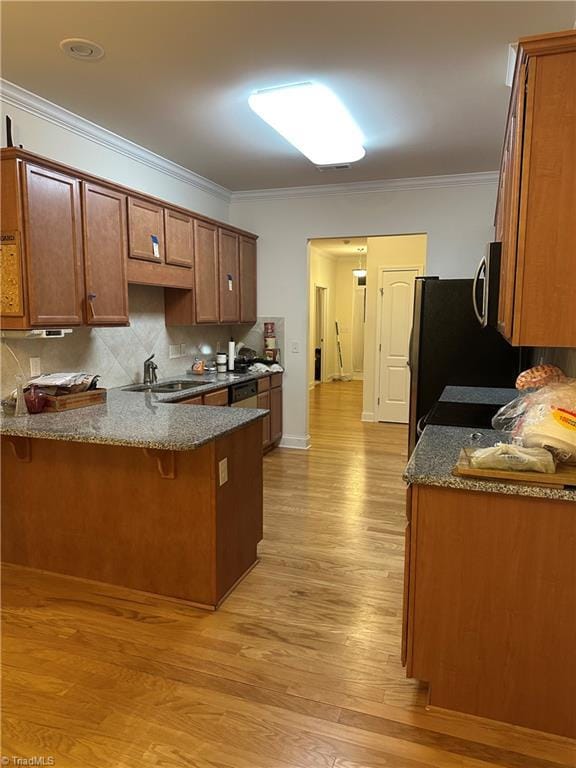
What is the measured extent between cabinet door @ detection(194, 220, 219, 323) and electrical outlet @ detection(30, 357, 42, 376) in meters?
1.50

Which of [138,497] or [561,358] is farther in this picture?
[561,358]

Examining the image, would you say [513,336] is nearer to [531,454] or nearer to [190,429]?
[531,454]

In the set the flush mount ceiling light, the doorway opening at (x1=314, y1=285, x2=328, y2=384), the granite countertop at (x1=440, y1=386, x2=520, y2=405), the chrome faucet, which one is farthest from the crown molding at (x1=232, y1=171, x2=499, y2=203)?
the doorway opening at (x1=314, y1=285, x2=328, y2=384)

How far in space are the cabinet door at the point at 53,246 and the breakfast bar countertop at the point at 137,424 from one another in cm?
56

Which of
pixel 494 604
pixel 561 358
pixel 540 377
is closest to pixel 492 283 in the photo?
pixel 540 377

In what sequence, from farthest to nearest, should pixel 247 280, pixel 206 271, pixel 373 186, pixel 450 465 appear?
pixel 247 280 → pixel 373 186 → pixel 206 271 → pixel 450 465

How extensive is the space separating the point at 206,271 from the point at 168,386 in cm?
107

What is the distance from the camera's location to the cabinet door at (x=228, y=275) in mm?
4617

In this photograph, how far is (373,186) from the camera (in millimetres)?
4863

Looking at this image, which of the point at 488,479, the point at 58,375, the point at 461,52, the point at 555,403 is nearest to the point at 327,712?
the point at 488,479

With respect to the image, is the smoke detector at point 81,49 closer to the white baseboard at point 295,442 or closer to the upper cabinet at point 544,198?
the upper cabinet at point 544,198

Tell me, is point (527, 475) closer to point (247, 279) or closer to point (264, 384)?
point (264, 384)

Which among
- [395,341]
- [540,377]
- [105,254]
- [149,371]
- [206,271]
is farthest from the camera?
[395,341]

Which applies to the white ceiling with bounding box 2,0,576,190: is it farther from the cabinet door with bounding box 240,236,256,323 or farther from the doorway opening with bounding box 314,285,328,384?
the doorway opening with bounding box 314,285,328,384
